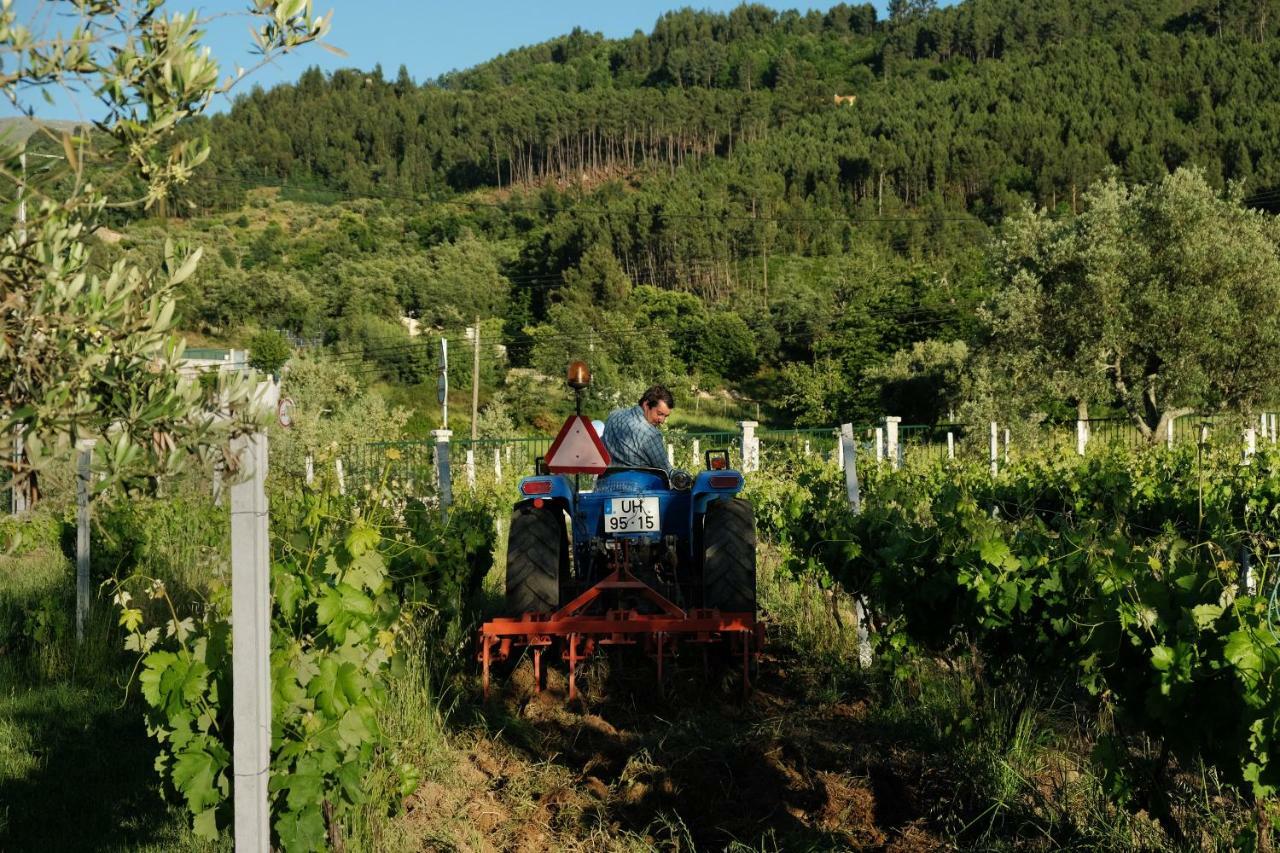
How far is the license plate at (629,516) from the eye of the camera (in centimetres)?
668

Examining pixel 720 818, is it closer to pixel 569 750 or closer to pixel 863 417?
pixel 569 750

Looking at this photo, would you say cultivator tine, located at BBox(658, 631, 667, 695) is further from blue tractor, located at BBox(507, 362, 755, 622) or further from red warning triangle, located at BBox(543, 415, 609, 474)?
red warning triangle, located at BBox(543, 415, 609, 474)

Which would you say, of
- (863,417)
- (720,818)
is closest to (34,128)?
(720,818)

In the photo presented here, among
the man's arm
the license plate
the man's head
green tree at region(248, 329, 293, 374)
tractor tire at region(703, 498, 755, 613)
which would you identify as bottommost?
tractor tire at region(703, 498, 755, 613)

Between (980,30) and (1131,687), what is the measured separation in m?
174

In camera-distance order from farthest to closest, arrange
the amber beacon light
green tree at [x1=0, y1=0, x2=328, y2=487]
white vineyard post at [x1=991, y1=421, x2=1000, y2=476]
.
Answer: white vineyard post at [x1=991, y1=421, x2=1000, y2=476], the amber beacon light, green tree at [x1=0, y1=0, x2=328, y2=487]

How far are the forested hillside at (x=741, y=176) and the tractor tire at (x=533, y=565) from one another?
137 ft

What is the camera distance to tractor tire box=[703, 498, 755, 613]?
665 centimetres

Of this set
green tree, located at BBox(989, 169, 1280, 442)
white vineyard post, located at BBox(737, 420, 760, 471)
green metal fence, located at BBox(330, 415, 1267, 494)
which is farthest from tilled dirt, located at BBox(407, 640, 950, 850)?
green tree, located at BBox(989, 169, 1280, 442)

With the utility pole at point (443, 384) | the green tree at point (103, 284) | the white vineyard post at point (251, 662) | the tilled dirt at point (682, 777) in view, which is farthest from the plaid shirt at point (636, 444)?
the utility pole at point (443, 384)

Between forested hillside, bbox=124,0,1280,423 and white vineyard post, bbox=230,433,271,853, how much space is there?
148 feet

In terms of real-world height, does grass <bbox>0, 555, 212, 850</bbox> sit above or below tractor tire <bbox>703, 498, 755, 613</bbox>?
below

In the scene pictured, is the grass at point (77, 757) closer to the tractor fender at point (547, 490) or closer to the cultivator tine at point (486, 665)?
the cultivator tine at point (486, 665)

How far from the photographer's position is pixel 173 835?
433 cm
